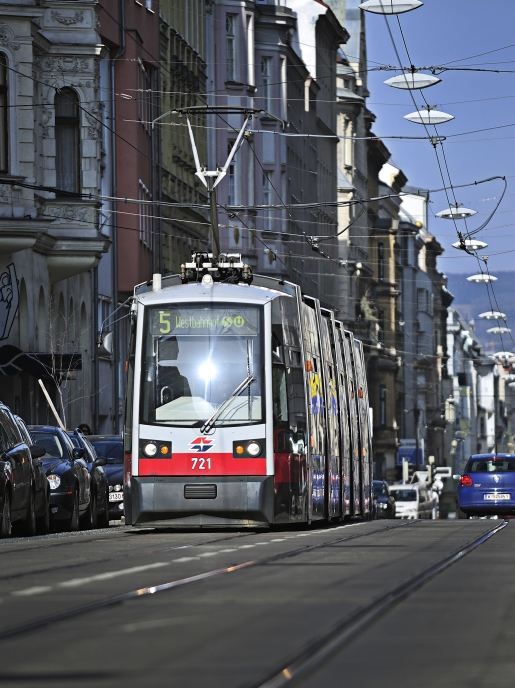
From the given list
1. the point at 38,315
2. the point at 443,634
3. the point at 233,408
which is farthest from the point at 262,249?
the point at 443,634

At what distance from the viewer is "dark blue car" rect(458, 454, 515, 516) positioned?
4031 cm

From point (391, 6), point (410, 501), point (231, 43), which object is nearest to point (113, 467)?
point (391, 6)

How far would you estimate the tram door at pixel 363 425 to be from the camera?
3394cm

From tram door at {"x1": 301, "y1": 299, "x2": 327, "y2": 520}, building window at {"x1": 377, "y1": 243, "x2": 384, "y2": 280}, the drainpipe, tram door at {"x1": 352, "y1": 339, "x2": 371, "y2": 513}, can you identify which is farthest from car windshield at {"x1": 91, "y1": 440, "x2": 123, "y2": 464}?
building window at {"x1": 377, "y1": 243, "x2": 384, "y2": 280}

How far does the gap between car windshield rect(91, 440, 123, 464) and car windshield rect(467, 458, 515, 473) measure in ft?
33.2

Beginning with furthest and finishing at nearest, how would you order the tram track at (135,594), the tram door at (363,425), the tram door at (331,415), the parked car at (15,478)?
the tram door at (363,425) → the tram door at (331,415) → the parked car at (15,478) → the tram track at (135,594)

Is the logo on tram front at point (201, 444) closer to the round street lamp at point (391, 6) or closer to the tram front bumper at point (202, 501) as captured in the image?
the tram front bumper at point (202, 501)

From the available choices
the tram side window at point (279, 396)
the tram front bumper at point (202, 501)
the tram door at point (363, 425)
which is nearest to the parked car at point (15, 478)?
the tram front bumper at point (202, 501)

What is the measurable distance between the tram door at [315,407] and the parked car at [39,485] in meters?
3.45

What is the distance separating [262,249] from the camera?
253 ft

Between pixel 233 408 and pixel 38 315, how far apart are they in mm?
20639

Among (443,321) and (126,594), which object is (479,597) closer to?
(126,594)

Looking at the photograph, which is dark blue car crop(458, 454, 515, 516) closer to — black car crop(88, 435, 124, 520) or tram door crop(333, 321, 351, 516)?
black car crop(88, 435, 124, 520)

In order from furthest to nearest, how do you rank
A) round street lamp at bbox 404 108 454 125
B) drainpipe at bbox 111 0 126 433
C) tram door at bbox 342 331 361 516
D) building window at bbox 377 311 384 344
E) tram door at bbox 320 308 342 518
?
building window at bbox 377 311 384 344
drainpipe at bbox 111 0 126 433
round street lamp at bbox 404 108 454 125
tram door at bbox 342 331 361 516
tram door at bbox 320 308 342 518
